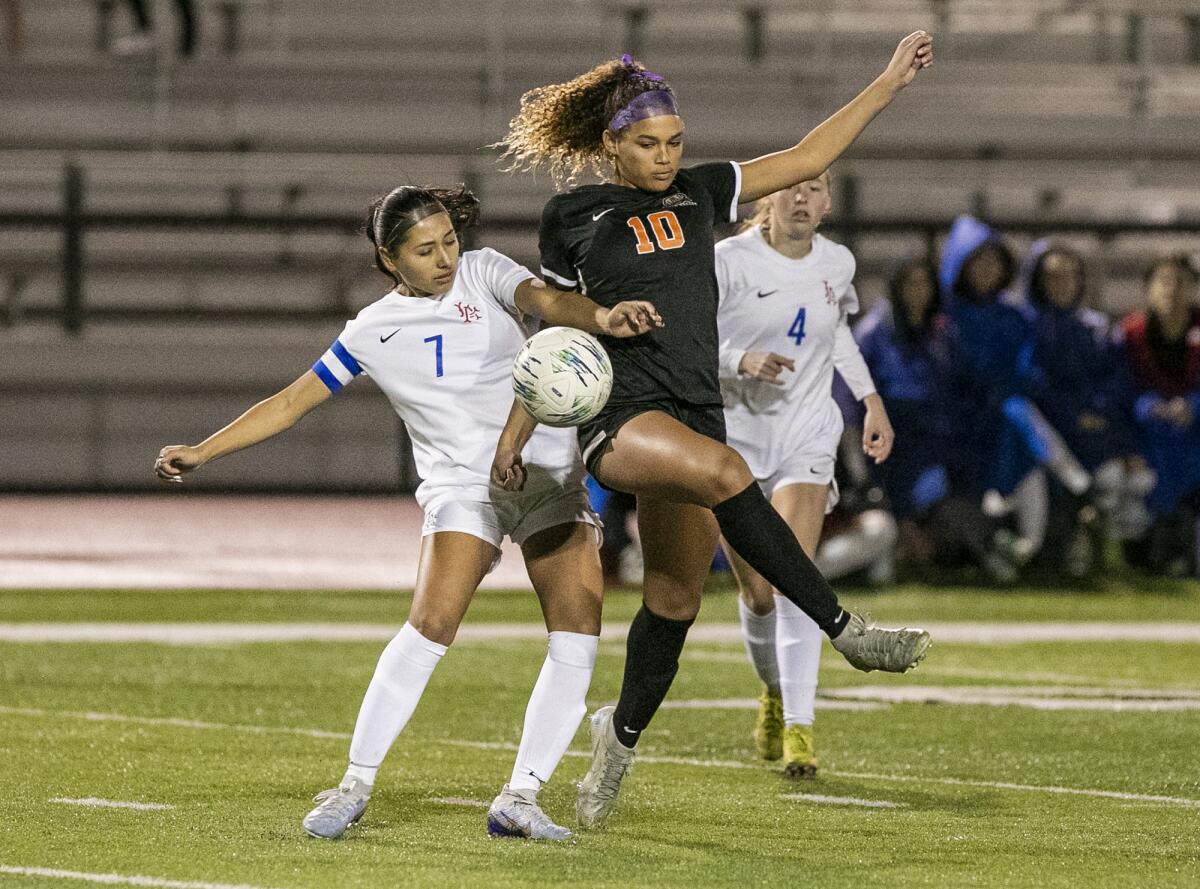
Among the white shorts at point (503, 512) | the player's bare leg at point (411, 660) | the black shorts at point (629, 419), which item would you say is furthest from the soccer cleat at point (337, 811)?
the black shorts at point (629, 419)

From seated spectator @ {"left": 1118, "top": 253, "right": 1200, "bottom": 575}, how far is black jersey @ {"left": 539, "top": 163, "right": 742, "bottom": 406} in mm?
9195

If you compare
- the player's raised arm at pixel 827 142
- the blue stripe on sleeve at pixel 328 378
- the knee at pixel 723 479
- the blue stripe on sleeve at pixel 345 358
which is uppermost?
the player's raised arm at pixel 827 142

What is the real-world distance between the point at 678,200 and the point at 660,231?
14 centimetres

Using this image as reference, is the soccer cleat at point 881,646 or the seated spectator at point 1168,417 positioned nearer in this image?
the soccer cleat at point 881,646

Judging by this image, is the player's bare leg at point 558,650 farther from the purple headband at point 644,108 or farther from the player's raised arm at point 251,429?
the purple headband at point 644,108

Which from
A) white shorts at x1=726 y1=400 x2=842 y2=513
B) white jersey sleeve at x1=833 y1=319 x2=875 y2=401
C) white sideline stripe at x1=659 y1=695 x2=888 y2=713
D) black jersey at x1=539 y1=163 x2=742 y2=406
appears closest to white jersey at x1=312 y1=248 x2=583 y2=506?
black jersey at x1=539 y1=163 x2=742 y2=406

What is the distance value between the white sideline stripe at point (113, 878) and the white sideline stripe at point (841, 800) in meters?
2.10

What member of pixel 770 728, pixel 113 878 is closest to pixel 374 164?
pixel 770 728

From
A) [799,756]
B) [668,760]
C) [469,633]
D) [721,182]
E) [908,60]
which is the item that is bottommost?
[469,633]

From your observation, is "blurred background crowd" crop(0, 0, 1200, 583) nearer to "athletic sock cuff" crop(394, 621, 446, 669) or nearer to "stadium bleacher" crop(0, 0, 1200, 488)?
"stadium bleacher" crop(0, 0, 1200, 488)

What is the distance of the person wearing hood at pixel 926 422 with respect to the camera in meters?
13.7

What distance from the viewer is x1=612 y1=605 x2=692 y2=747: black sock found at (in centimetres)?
581

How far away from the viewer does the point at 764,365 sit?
697 centimetres

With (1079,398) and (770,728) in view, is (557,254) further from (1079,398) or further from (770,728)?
(1079,398)
